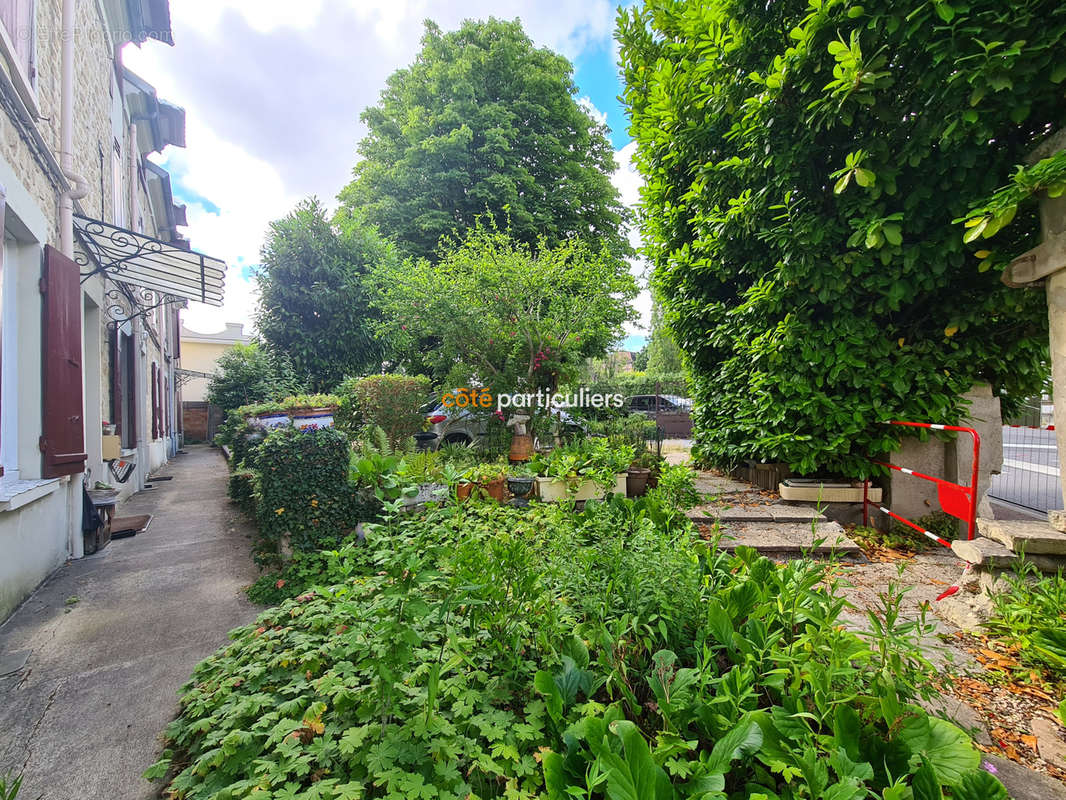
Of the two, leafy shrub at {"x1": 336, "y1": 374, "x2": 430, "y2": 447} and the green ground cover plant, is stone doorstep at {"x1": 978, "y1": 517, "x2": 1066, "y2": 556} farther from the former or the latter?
leafy shrub at {"x1": 336, "y1": 374, "x2": 430, "y2": 447}

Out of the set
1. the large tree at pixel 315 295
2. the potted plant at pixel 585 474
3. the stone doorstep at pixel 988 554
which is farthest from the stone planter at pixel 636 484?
the large tree at pixel 315 295

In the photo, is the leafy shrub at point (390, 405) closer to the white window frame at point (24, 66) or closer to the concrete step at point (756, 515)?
the white window frame at point (24, 66)

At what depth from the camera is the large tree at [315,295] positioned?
9234 mm

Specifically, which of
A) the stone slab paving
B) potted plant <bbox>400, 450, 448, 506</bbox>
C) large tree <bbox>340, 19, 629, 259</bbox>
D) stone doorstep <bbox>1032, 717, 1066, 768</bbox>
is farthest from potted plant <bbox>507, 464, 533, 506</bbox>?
large tree <bbox>340, 19, 629, 259</bbox>

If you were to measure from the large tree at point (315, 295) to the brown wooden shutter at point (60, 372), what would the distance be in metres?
5.54

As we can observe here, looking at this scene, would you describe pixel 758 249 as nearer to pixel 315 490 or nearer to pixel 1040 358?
pixel 1040 358

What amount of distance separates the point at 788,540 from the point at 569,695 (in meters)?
2.89

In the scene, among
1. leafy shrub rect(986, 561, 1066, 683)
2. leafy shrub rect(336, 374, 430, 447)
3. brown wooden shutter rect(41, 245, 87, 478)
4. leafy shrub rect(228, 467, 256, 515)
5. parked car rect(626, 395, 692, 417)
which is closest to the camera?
leafy shrub rect(986, 561, 1066, 683)

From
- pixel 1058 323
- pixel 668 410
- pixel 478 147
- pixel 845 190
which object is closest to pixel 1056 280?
pixel 1058 323

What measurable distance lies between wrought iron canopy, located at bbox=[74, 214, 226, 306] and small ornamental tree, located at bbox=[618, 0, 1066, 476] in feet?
19.6

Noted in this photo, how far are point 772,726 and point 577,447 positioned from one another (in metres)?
3.95

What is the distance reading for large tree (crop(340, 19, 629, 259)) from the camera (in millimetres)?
12859

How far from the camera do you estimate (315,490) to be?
12.4 feet

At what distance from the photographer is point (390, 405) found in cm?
634
